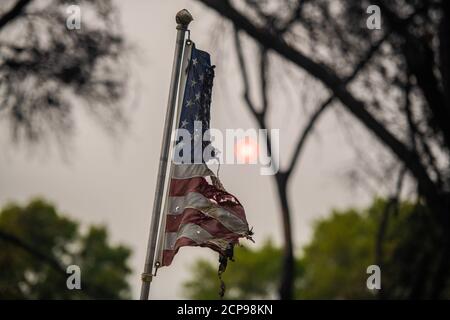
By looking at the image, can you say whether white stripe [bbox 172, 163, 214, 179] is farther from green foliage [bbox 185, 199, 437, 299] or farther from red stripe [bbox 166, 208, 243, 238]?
green foliage [bbox 185, 199, 437, 299]

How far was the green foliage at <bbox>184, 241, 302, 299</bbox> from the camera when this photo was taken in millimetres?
50000

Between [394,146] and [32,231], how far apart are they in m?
35.3

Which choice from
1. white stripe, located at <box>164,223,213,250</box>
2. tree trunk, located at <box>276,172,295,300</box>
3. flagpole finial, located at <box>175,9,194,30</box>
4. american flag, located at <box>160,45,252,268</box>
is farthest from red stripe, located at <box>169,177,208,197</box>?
tree trunk, located at <box>276,172,295,300</box>

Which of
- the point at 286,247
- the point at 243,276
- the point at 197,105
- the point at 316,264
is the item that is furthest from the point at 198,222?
the point at 243,276

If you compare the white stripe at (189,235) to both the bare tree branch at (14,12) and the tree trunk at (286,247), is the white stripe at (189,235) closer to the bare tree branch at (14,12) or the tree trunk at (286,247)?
the tree trunk at (286,247)

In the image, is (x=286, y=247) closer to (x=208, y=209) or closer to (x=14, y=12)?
(x=14, y=12)

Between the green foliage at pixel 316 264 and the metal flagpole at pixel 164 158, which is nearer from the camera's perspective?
the metal flagpole at pixel 164 158

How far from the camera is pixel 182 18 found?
7.49m

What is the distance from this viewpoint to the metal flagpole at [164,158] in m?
6.97

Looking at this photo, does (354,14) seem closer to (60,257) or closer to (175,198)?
(175,198)

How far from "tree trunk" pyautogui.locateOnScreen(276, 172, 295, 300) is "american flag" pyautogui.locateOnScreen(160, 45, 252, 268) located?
19.2 feet

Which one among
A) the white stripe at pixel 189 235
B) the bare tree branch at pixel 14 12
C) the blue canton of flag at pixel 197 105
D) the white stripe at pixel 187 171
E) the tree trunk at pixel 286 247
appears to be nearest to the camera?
the white stripe at pixel 189 235

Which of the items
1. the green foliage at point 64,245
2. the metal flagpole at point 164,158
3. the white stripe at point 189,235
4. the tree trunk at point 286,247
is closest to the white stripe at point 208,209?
the white stripe at point 189,235
